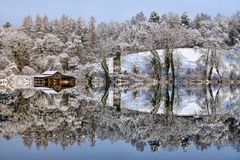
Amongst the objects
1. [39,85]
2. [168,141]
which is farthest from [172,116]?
[39,85]

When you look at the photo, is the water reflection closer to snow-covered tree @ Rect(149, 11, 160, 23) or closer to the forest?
A: the forest

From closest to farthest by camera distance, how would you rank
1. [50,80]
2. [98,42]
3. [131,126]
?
1. [131,126]
2. [50,80]
3. [98,42]

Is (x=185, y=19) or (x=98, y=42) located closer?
(x=98, y=42)

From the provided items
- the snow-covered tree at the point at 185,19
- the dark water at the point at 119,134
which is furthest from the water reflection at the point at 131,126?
the snow-covered tree at the point at 185,19

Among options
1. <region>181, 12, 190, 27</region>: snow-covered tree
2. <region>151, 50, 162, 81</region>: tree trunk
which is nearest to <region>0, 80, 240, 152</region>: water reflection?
<region>151, 50, 162, 81</region>: tree trunk

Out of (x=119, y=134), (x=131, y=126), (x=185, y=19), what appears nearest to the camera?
(x=119, y=134)

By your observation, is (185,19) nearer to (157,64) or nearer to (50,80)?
(157,64)

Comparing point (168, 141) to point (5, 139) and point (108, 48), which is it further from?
point (108, 48)

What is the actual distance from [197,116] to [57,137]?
7099mm

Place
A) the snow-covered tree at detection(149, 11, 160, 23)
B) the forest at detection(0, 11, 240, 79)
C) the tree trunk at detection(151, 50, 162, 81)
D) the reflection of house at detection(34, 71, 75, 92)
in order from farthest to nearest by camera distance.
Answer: the snow-covered tree at detection(149, 11, 160, 23) < the forest at detection(0, 11, 240, 79) < the tree trunk at detection(151, 50, 162, 81) < the reflection of house at detection(34, 71, 75, 92)

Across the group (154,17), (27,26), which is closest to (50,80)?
(27,26)

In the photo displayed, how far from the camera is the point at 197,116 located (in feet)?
58.4

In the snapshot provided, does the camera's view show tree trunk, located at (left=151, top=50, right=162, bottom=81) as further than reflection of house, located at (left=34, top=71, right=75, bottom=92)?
Yes

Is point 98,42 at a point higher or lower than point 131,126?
higher
